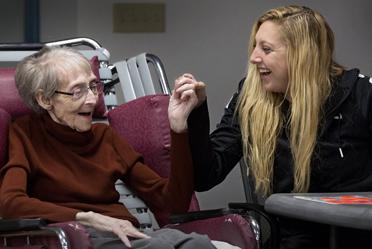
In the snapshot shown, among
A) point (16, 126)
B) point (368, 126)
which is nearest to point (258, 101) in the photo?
point (368, 126)

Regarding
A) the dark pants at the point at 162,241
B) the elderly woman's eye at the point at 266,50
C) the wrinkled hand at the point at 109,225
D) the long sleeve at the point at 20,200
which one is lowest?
the dark pants at the point at 162,241

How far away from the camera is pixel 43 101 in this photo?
2424 mm

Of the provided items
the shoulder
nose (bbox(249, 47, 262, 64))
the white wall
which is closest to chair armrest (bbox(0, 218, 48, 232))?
nose (bbox(249, 47, 262, 64))

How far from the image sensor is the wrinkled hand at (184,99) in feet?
7.50

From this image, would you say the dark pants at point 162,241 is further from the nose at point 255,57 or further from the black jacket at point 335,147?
the nose at point 255,57

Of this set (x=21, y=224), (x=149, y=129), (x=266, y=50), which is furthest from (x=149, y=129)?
(x=21, y=224)

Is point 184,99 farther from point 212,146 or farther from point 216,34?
point 216,34

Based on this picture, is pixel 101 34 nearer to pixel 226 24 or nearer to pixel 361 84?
pixel 226 24

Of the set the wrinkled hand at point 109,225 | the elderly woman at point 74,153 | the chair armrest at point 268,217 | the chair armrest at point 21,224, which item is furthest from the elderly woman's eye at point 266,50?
the chair armrest at point 21,224

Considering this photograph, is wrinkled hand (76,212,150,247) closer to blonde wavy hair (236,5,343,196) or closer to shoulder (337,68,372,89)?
blonde wavy hair (236,5,343,196)

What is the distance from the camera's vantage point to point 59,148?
7.86ft

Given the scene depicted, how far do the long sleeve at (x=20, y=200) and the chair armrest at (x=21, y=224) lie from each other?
0.54 ft

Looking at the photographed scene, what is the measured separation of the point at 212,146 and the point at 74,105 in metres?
0.42

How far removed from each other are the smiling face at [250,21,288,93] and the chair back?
0.36 meters
